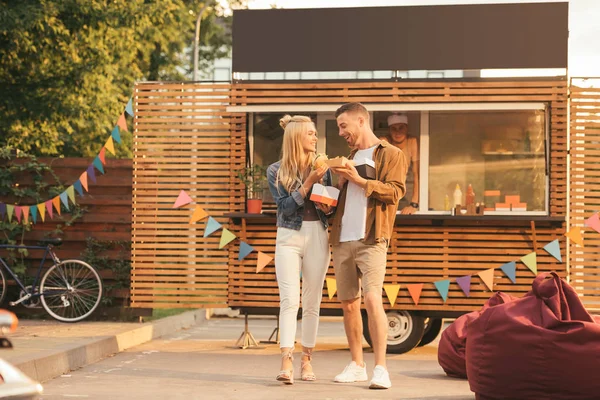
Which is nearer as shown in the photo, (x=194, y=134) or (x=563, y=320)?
(x=563, y=320)

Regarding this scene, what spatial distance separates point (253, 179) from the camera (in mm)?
12164

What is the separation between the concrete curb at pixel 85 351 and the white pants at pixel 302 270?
6.40ft

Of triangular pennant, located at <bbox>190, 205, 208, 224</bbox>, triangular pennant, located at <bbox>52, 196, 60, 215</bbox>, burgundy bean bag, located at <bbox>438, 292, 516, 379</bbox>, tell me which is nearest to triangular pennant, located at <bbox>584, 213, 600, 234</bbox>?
burgundy bean bag, located at <bbox>438, 292, 516, 379</bbox>

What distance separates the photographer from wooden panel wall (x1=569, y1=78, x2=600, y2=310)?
11.7m

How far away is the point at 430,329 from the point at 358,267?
4.25 meters

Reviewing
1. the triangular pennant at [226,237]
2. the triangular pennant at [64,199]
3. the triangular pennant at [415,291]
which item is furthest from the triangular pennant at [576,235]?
the triangular pennant at [64,199]

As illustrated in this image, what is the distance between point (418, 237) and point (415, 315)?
84 centimetres

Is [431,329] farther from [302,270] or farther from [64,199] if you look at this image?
[64,199]

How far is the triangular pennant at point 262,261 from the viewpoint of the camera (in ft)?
38.9

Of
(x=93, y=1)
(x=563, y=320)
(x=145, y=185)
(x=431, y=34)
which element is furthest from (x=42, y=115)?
(x=563, y=320)

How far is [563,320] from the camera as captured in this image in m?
7.43

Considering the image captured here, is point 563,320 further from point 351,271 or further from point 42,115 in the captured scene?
point 42,115

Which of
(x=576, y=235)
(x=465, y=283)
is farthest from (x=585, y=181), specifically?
(x=465, y=283)

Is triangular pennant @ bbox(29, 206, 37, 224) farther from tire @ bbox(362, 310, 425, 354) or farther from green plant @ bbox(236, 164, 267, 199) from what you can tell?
tire @ bbox(362, 310, 425, 354)
